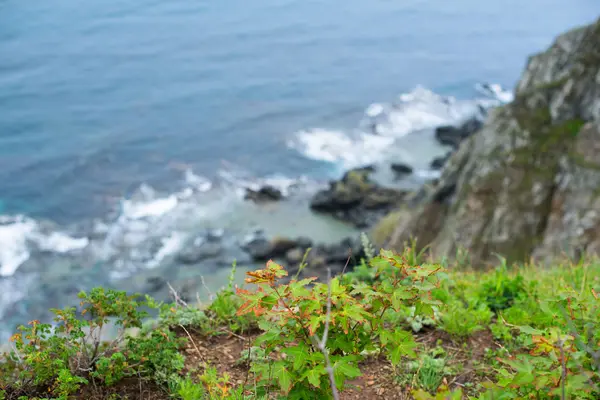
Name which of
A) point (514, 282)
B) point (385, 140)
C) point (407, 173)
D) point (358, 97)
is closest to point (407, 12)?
point (358, 97)

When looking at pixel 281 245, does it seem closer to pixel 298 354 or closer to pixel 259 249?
pixel 259 249

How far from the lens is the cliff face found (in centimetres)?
1770

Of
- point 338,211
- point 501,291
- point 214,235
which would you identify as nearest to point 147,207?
point 214,235

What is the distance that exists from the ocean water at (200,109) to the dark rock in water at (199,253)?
653mm

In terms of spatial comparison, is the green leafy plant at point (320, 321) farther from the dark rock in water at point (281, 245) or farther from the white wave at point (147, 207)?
the white wave at point (147, 207)

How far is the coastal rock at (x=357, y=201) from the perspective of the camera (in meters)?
32.5

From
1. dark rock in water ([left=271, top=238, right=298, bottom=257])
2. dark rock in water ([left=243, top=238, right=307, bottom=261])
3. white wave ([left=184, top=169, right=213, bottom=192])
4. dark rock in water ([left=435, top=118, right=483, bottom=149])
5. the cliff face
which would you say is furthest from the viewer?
dark rock in water ([left=435, top=118, right=483, bottom=149])

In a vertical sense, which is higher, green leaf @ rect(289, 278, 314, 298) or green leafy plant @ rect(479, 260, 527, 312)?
green leaf @ rect(289, 278, 314, 298)

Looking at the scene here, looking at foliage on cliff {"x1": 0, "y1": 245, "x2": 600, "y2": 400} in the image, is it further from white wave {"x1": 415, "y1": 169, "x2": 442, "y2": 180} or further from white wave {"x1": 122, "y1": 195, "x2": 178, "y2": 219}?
white wave {"x1": 415, "y1": 169, "x2": 442, "y2": 180}

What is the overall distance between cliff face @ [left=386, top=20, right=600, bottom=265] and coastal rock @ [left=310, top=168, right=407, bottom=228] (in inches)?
355

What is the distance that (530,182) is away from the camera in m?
19.2

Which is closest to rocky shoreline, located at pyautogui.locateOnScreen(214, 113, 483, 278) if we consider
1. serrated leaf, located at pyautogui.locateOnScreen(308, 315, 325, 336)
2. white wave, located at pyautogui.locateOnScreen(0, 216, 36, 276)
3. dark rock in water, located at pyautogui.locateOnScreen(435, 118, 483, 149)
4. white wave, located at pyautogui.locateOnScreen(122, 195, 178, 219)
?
dark rock in water, located at pyautogui.locateOnScreen(435, 118, 483, 149)

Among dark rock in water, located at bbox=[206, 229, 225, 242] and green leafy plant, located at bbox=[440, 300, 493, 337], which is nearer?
green leafy plant, located at bbox=[440, 300, 493, 337]

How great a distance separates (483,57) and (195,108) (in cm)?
3272
